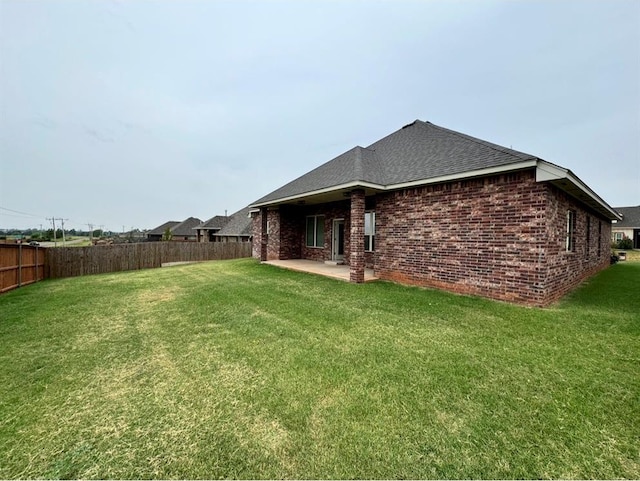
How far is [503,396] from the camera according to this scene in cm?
273

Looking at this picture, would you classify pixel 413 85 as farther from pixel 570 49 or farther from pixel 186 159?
pixel 186 159

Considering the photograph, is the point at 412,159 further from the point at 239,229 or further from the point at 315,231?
the point at 239,229

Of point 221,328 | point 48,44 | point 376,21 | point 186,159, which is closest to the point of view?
point 221,328

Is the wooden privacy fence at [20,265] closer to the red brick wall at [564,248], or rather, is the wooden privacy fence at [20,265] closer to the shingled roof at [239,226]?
the red brick wall at [564,248]

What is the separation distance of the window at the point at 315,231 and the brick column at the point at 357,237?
4.78 m

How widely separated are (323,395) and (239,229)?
29199 millimetres

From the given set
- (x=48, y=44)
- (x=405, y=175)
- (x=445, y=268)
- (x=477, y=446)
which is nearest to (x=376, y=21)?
(x=405, y=175)

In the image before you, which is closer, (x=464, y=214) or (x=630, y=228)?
(x=464, y=214)

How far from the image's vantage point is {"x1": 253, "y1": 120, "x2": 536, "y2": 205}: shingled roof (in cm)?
696

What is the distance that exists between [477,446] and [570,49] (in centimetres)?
1416

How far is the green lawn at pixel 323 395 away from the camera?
6.51ft

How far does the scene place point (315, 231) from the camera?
13.7 metres

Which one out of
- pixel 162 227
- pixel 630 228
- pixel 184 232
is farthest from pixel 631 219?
pixel 162 227

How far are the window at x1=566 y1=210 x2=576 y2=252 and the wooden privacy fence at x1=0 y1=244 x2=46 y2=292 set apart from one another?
1757cm
